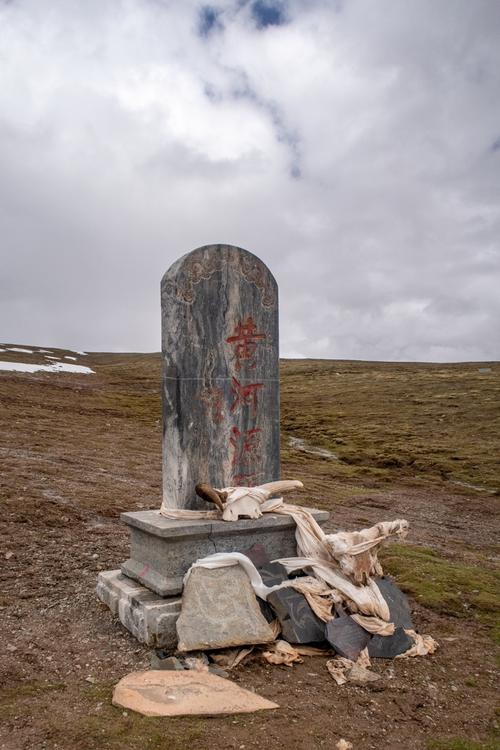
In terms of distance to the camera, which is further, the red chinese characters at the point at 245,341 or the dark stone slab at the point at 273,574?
the red chinese characters at the point at 245,341

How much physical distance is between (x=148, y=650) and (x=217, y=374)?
285cm

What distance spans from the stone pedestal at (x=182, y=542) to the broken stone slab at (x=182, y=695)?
105 cm

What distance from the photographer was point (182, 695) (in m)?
4.51

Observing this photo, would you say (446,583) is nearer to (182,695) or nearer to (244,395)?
(244,395)

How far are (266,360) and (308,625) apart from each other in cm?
293

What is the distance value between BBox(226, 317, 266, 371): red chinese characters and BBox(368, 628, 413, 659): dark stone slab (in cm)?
313

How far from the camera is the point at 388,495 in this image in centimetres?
1750

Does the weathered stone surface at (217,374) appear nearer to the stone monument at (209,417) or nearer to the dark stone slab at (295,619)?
the stone monument at (209,417)

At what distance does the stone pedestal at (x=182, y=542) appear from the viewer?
230 inches

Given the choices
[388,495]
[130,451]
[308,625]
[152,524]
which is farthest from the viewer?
[130,451]

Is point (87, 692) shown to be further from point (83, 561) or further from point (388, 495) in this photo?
point (388, 495)

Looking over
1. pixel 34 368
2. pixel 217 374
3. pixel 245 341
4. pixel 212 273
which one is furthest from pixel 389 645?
pixel 34 368

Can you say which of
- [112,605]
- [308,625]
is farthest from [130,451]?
[308,625]

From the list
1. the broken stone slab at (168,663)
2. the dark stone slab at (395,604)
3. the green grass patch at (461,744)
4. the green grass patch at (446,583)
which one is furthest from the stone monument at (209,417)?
the green grass patch at (461,744)
